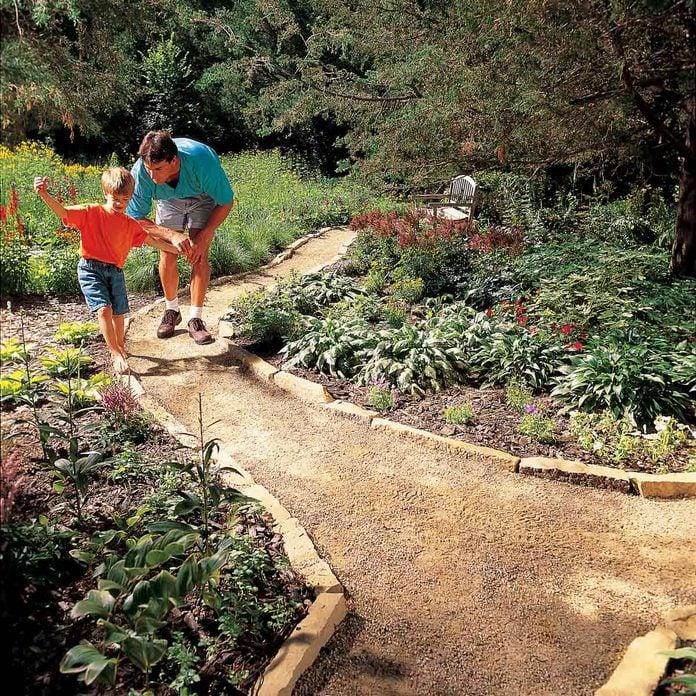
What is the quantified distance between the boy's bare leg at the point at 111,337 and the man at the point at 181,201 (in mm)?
651

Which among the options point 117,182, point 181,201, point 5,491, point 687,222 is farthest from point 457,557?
point 687,222

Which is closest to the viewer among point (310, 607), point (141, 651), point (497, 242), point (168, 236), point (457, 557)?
point (141, 651)

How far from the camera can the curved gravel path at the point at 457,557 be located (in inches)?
95.3

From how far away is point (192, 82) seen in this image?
9062 mm

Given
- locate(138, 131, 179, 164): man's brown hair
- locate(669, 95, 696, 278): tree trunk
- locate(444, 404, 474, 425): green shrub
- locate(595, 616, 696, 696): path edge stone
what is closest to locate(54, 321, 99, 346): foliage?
locate(138, 131, 179, 164): man's brown hair

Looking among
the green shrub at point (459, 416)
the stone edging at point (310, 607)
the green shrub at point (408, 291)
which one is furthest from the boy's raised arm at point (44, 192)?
the green shrub at point (408, 291)

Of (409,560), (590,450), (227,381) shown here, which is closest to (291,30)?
(227,381)

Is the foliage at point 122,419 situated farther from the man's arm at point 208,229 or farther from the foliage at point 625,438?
the foliage at point 625,438

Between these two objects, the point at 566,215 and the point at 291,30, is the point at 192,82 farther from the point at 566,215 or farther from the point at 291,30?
the point at 566,215

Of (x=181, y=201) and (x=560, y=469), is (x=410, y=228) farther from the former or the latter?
(x=560, y=469)

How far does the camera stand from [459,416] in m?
4.27

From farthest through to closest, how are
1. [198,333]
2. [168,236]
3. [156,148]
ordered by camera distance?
[198,333], [168,236], [156,148]

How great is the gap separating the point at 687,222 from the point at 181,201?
5.25 meters

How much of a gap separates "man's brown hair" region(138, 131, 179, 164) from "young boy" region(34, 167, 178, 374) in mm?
426
